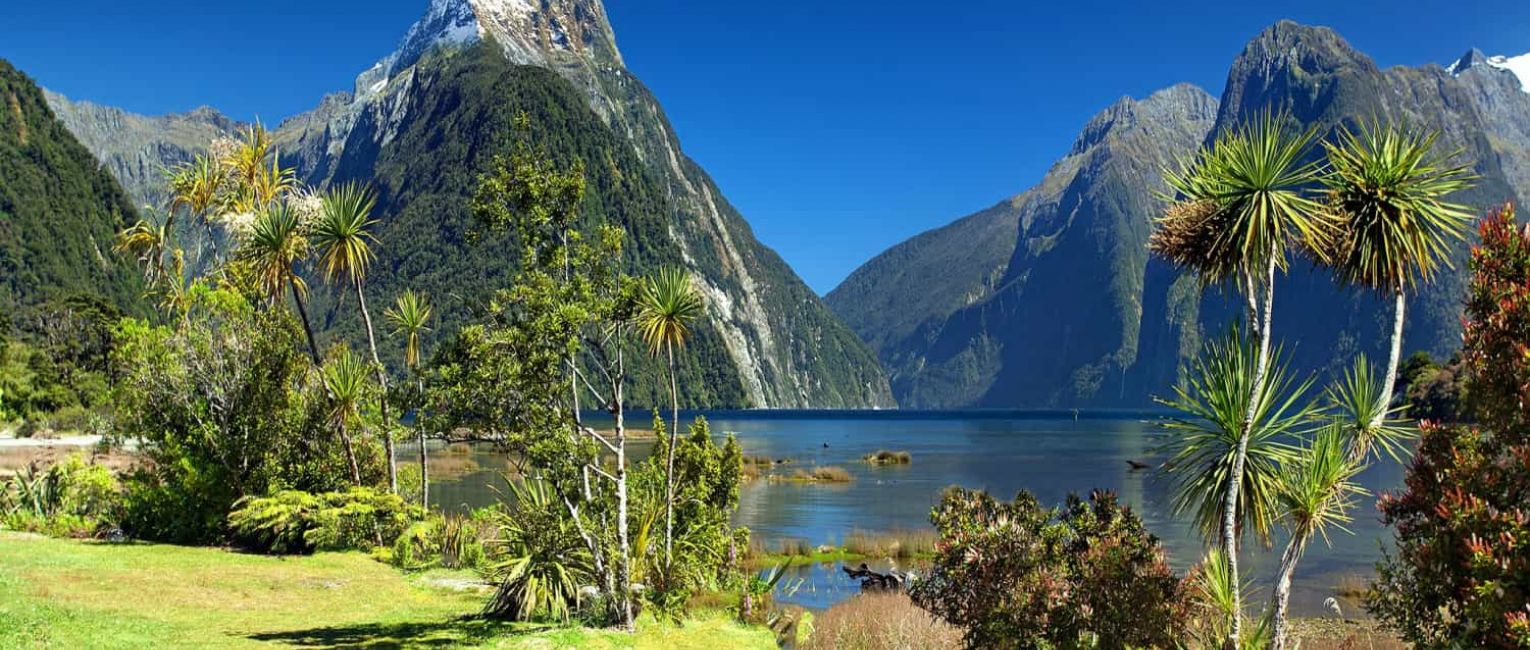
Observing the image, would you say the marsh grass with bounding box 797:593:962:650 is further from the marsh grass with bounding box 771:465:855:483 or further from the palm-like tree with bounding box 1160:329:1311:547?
the marsh grass with bounding box 771:465:855:483

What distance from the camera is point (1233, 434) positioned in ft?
42.3

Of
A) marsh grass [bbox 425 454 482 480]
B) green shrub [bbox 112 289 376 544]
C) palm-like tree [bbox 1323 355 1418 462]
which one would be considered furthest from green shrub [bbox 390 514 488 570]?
marsh grass [bbox 425 454 482 480]

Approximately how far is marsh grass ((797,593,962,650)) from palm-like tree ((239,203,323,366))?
1366cm

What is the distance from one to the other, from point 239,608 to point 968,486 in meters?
54.2

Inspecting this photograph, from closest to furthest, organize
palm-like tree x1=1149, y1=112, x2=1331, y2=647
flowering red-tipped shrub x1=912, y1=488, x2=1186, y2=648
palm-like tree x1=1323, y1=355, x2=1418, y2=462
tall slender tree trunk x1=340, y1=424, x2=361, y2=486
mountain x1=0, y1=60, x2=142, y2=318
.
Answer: palm-like tree x1=1149, y1=112, x2=1331, y2=647
flowering red-tipped shrub x1=912, y1=488, x2=1186, y2=648
palm-like tree x1=1323, y1=355, x2=1418, y2=462
tall slender tree trunk x1=340, y1=424, x2=361, y2=486
mountain x1=0, y1=60, x2=142, y2=318

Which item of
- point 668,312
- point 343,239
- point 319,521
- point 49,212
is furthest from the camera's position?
point 49,212

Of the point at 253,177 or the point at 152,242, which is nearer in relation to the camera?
the point at 253,177

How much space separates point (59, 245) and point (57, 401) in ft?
338

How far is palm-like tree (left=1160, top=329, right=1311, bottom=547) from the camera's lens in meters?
12.8

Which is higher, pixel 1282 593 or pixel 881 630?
pixel 1282 593

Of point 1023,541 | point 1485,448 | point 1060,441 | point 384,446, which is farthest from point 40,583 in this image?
point 1060,441

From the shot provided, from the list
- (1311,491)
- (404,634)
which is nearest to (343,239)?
(404,634)

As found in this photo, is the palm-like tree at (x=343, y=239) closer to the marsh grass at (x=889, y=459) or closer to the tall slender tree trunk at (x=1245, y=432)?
the tall slender tree trunk at (x=1245, y=432)

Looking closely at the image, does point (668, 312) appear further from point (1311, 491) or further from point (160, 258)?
point (160, 258)
